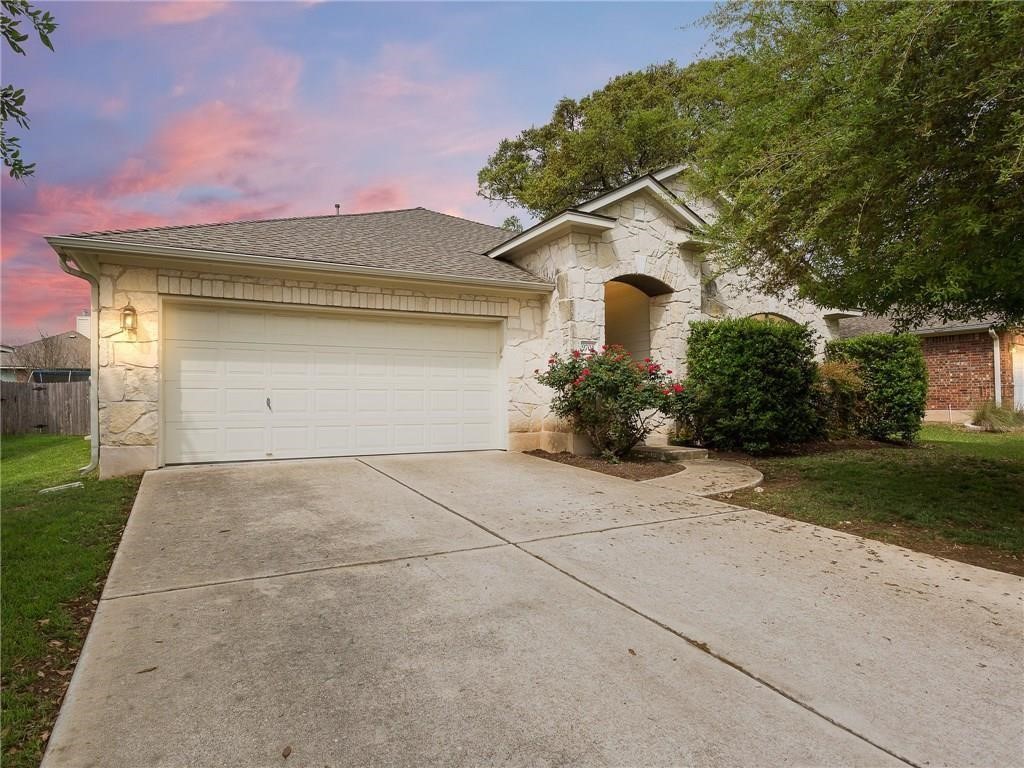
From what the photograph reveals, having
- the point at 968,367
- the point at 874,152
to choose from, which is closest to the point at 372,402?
the point at 874,152

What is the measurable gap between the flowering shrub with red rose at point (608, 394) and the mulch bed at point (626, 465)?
0.83 ft

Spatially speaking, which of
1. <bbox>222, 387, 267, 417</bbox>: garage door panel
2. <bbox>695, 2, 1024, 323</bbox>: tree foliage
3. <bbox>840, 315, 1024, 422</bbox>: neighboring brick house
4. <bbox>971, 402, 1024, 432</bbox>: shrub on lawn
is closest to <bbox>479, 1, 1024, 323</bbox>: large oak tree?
<bbox>695, 2, 1024, 323</bbox>: tree foliage

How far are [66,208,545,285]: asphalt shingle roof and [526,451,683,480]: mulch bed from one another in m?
3.16

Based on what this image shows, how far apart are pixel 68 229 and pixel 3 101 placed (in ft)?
16.7

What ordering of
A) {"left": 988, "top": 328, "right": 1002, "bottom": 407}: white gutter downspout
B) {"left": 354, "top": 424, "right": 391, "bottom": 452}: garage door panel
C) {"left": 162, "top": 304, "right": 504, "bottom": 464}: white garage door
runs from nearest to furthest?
1. {"left": 162, "top": 304, "right": 504, "bottom": 464}: white garage door
2. {"left": 354, "top": 424, "right": 391, "bottom": 452}: garage door panel
3. {"left": 988, "top": 328, "right": 1002, "bottom": 407}: white gutter downspout

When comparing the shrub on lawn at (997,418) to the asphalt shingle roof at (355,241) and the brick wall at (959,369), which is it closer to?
the brick wall at (959,369)

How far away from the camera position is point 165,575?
3670 millimetres

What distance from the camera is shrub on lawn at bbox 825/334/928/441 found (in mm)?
11461

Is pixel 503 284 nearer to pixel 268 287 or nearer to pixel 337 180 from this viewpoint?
pixel 268 287

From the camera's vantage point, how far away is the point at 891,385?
1155 centimetres

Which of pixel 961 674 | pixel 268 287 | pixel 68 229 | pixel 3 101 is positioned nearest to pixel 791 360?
pixel 961 674

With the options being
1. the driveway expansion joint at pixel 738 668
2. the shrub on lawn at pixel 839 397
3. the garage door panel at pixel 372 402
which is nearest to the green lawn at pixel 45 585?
the driveway expansion joint at pixel 738 668

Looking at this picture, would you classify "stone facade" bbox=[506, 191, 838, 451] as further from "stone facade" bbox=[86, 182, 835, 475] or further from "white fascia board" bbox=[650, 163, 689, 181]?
"white fascia board" bbox=[650, 163, 689, 181]

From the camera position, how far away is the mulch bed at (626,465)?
7.53 metres
